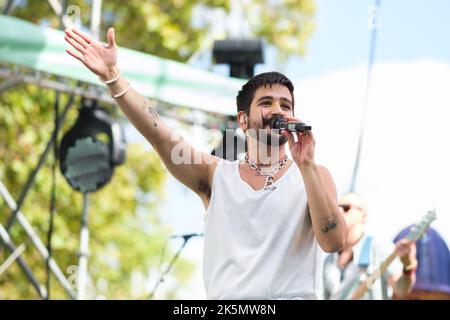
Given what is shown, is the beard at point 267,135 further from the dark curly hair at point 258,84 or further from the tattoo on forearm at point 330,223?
the tattoo on forearm at point 330,223

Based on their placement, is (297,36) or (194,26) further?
(297,36)

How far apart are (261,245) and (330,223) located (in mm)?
235

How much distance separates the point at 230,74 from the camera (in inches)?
274

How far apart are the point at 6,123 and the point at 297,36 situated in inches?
190

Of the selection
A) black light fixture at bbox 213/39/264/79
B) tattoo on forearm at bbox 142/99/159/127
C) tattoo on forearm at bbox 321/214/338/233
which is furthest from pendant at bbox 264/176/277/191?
black light fixture at bbox 213/39/264/79

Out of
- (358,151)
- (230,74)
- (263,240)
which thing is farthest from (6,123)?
(263,240)

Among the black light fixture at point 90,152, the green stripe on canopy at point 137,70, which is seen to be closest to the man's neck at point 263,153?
the green stripe on canopy at point 137,70

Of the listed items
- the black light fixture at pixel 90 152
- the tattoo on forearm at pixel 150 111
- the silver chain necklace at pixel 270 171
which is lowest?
the silver chain necklace at pixel 270 171

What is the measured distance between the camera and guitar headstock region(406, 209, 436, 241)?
5316 millimetres

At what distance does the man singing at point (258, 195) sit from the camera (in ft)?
10.5

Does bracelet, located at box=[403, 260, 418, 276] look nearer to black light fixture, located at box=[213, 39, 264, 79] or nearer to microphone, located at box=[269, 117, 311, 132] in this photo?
black light fixture, located at box=[213, 39, 264, 79]

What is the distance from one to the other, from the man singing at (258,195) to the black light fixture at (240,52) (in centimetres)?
308
